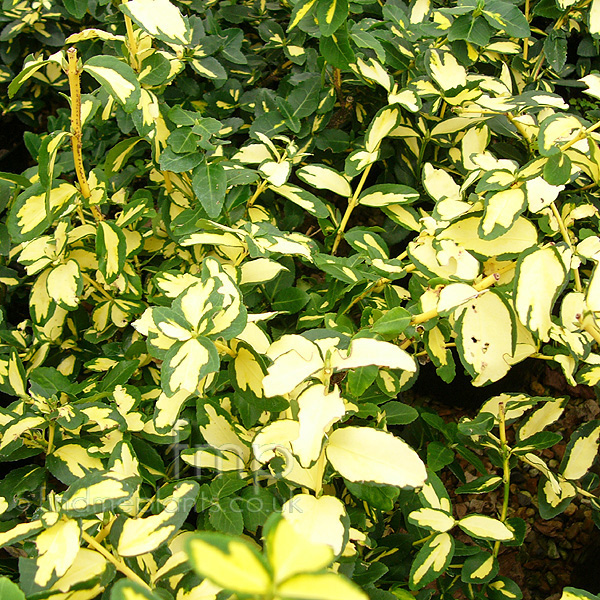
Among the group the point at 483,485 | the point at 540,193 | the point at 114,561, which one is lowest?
the point at 483,485

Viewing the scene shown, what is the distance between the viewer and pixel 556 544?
1.58 m

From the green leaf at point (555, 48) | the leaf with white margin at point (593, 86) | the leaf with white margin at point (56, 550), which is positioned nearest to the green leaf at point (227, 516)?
the leaf with white margin at point (56, 550)

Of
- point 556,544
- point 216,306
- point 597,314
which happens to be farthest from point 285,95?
point 556,544

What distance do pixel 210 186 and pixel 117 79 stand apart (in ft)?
0.86

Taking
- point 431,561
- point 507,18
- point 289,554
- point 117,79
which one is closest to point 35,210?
point 117,79

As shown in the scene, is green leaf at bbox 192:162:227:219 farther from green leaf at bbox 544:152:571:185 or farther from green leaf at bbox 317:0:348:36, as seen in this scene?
green leaf at bbox 544:152:571:185

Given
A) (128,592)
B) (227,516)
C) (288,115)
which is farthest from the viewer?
(288,115)

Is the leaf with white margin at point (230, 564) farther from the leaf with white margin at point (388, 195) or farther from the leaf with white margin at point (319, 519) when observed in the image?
the leaf with white margin at point (388, 195)

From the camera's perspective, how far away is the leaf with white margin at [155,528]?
0.62 metres

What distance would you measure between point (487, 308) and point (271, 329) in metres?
0.57

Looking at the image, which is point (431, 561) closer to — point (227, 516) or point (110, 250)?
point (227, 516)

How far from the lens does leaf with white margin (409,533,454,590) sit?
90cm

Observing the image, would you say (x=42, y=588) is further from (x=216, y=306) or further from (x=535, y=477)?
(x=535, y=477)

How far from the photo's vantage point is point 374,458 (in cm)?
67
